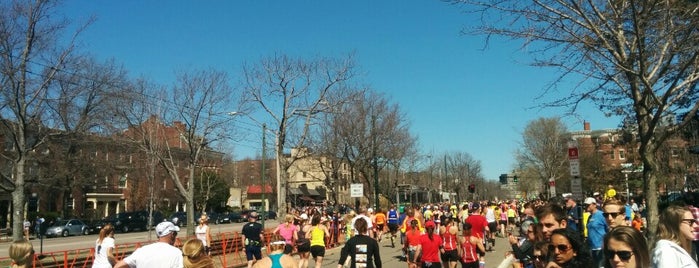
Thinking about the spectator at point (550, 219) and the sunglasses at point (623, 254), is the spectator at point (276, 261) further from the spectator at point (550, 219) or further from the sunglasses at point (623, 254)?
the sunglasses at point (623, 254)

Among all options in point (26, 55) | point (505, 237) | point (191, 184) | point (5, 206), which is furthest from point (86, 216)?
point (505, 237)

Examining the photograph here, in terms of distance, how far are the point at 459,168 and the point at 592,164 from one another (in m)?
22.4

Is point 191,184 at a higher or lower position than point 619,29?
lower

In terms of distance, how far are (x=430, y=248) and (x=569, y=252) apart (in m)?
6.93

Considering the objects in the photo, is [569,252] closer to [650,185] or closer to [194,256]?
[194,256]

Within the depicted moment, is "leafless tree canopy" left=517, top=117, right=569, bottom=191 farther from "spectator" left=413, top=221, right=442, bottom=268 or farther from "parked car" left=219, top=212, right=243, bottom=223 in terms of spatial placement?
"spectator" left=413, top=221, right=442, bottom=268

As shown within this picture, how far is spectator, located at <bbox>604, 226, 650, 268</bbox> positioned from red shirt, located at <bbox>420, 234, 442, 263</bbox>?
7.27 m

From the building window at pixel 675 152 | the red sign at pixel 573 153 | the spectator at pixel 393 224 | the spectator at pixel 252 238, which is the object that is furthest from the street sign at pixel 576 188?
the building window at pixel 675 152

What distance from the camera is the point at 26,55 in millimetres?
20625

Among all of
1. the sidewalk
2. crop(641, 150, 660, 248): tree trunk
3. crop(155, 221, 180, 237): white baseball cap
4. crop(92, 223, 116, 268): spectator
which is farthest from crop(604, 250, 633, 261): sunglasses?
the sidewalk

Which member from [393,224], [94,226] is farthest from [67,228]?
[393,224]

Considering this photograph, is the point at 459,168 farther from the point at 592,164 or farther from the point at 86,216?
the point at 86,216

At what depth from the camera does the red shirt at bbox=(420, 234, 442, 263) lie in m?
10.5

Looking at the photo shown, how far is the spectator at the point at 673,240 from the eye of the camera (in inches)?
142
